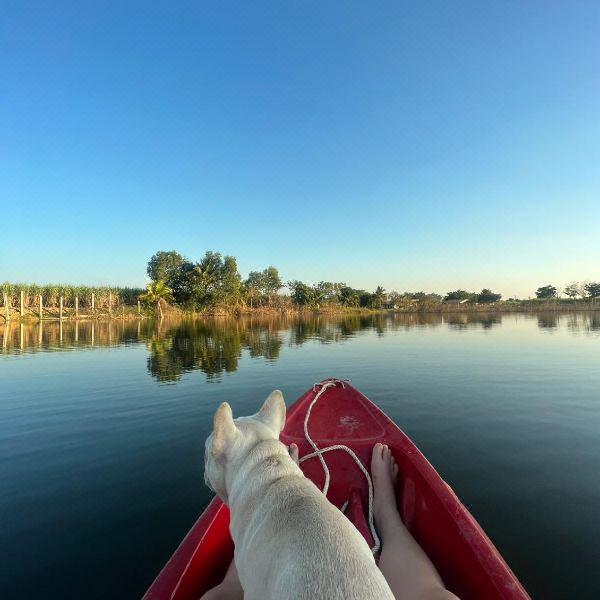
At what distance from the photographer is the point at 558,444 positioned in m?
5.26

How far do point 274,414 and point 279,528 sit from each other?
859 mm

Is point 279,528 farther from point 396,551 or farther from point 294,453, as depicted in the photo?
point 294,453

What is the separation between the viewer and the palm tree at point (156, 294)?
4059 centimetres

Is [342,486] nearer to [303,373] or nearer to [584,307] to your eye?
[303,373]

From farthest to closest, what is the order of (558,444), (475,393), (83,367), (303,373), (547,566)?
(83,367) < (303,373) < (475,393) < (558,444) < (547,566)

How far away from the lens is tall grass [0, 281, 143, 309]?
112ft

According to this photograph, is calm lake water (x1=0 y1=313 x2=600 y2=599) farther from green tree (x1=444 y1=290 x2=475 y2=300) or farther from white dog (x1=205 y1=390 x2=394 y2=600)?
green tree (x1=444 y1=290 x2=475 y2=300)

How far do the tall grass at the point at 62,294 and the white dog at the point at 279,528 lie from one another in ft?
132

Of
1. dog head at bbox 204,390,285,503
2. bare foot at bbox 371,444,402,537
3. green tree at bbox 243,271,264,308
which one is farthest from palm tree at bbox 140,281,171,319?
dog head at bbox 204,390,285,503

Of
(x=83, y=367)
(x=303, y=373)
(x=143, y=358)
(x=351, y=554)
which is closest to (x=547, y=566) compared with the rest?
(x=351, y=554)

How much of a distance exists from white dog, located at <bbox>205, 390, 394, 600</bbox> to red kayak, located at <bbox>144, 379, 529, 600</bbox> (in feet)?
2.17

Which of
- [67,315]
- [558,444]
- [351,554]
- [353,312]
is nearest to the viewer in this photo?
[351,554]

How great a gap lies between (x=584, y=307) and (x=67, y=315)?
81.6 meters

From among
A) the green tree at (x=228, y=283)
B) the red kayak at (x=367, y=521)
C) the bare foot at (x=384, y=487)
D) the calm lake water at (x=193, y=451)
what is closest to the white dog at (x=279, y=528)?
the red kayak at (x=367, y=521)
